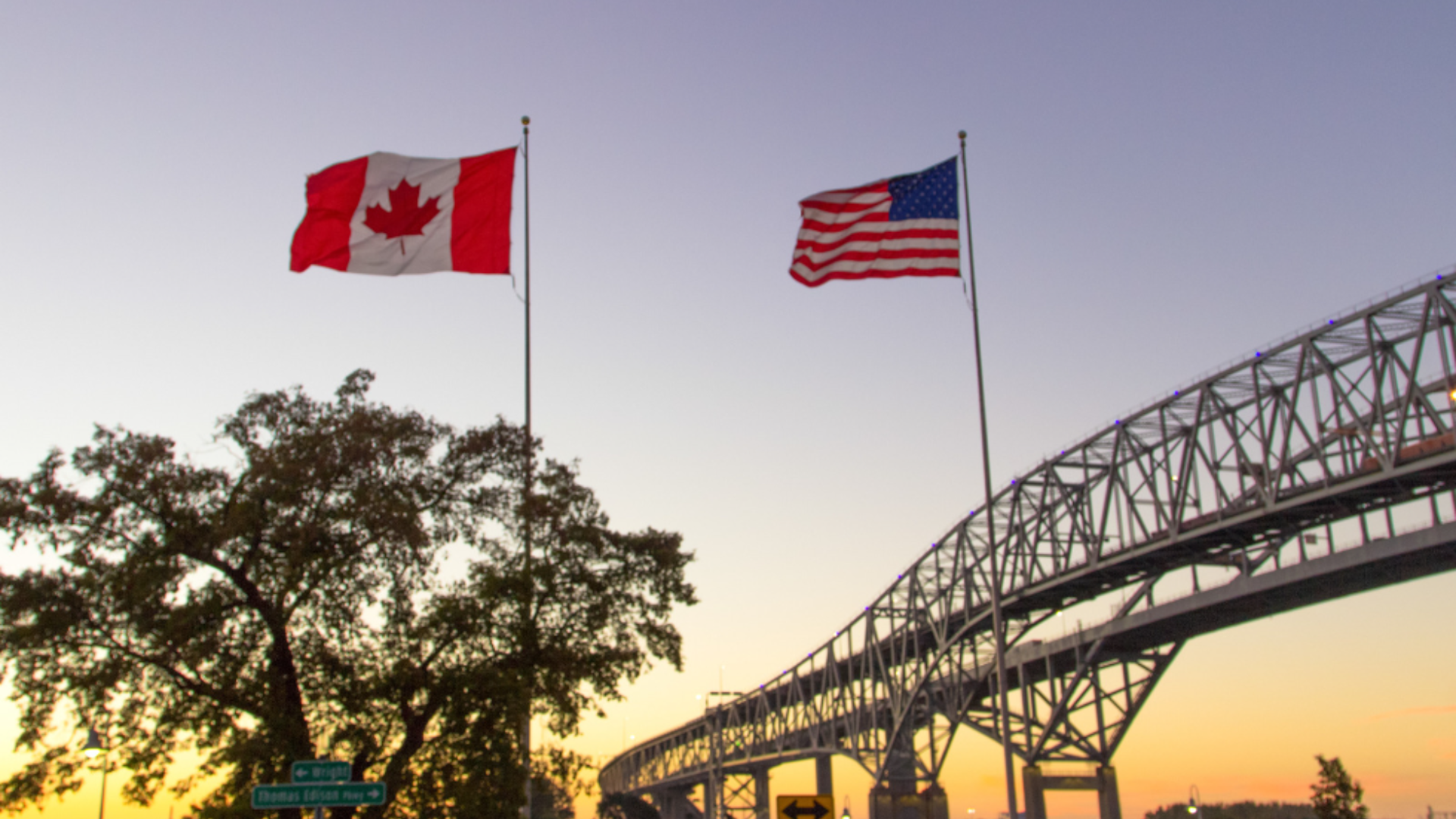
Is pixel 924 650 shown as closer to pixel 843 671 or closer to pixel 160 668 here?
pixel 843 671

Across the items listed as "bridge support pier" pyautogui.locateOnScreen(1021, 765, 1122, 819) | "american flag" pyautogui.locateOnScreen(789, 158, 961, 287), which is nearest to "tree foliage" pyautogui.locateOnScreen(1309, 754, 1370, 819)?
"bridge support pier" pyautogui.locateOnScreen(1021, 765, 1122, 819)

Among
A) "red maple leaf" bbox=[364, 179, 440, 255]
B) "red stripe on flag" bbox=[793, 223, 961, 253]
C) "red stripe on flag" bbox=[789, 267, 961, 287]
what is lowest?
"red stripe on flag" bbox=[789, 267, 961, 287]

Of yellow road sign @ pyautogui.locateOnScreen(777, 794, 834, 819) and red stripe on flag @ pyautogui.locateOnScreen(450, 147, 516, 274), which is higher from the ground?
red stripe on flag @ pyautogui.locateOnScreen(450, 147, 516, 274)

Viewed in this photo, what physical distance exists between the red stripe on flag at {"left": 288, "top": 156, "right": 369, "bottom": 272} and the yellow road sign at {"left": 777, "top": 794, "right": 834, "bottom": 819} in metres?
14.7

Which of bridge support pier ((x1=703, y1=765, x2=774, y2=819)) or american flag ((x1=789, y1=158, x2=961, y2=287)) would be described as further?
bridge support pier ((x1=703, y1=765, x2=774, y2=819))

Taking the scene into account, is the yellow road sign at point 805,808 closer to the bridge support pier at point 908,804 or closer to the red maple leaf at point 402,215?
the red maple leaf at point 402,215

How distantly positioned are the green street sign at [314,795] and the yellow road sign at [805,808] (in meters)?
6.02

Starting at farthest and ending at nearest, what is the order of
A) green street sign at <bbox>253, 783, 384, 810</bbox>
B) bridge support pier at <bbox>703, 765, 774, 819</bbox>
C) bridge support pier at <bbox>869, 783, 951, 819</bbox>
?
bridge support pier at <bbox>703, 765, 774, 819</bbox> < bridge support pier at <bbox>869, 783, 951, 819</bbox> < green street sign at <bbox>253, 783, 384, 810</bbox>

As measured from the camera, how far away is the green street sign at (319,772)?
17328 millimetres

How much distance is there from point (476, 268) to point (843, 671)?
8754cm

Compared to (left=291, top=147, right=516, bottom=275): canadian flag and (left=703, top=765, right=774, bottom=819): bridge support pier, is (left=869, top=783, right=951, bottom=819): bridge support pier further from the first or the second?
(left=291, top=147, right=516, bottom=275): canadian flag

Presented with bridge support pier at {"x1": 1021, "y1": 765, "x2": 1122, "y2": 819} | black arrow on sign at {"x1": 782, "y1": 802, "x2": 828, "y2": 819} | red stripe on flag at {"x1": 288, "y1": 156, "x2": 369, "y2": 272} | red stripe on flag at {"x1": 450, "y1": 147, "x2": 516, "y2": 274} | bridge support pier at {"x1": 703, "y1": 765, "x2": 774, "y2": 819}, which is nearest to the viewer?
black arrow on sign at {"x1": 782, "y1": 802, "x2": 828, "y2": 819}

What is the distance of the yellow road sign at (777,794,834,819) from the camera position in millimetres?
19406

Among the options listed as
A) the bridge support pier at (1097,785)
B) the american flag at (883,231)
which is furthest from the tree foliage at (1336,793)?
the american flag at (883,231)
